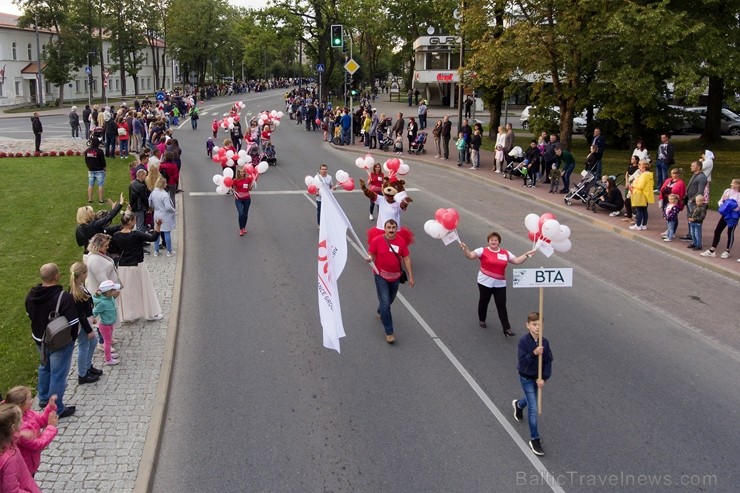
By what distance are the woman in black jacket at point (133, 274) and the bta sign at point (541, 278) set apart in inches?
211

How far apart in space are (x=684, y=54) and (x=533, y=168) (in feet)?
19.5

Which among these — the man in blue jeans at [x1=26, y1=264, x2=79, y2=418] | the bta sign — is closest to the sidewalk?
the bta sign

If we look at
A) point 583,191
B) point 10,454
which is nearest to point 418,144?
point 583,191

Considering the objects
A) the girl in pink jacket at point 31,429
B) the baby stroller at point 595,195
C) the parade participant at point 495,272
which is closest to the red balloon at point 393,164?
the parade participant at point 495,272

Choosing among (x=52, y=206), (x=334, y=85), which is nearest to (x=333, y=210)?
(x=52, y=206)

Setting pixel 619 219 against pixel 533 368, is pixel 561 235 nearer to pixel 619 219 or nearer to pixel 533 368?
pixel 533 368

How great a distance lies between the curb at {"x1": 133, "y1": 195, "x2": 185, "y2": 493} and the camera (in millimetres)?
6090

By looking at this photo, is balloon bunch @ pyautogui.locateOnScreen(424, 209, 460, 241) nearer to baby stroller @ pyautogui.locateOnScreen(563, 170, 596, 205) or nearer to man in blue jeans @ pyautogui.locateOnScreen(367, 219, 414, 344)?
man in blue jeans @ pyautogui.locateOnScreen(367, 219, 414, 344)

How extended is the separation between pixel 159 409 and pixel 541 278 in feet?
15.0

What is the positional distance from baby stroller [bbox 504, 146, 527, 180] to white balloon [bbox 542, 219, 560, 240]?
47.4 feet

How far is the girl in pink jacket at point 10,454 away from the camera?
468cm

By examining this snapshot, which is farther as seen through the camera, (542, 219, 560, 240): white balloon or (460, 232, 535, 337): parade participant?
(460, 232, 535, 337): parade participant

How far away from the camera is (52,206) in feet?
56.1

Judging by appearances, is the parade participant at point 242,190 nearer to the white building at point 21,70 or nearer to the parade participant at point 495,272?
the parade participant at point 495,272
